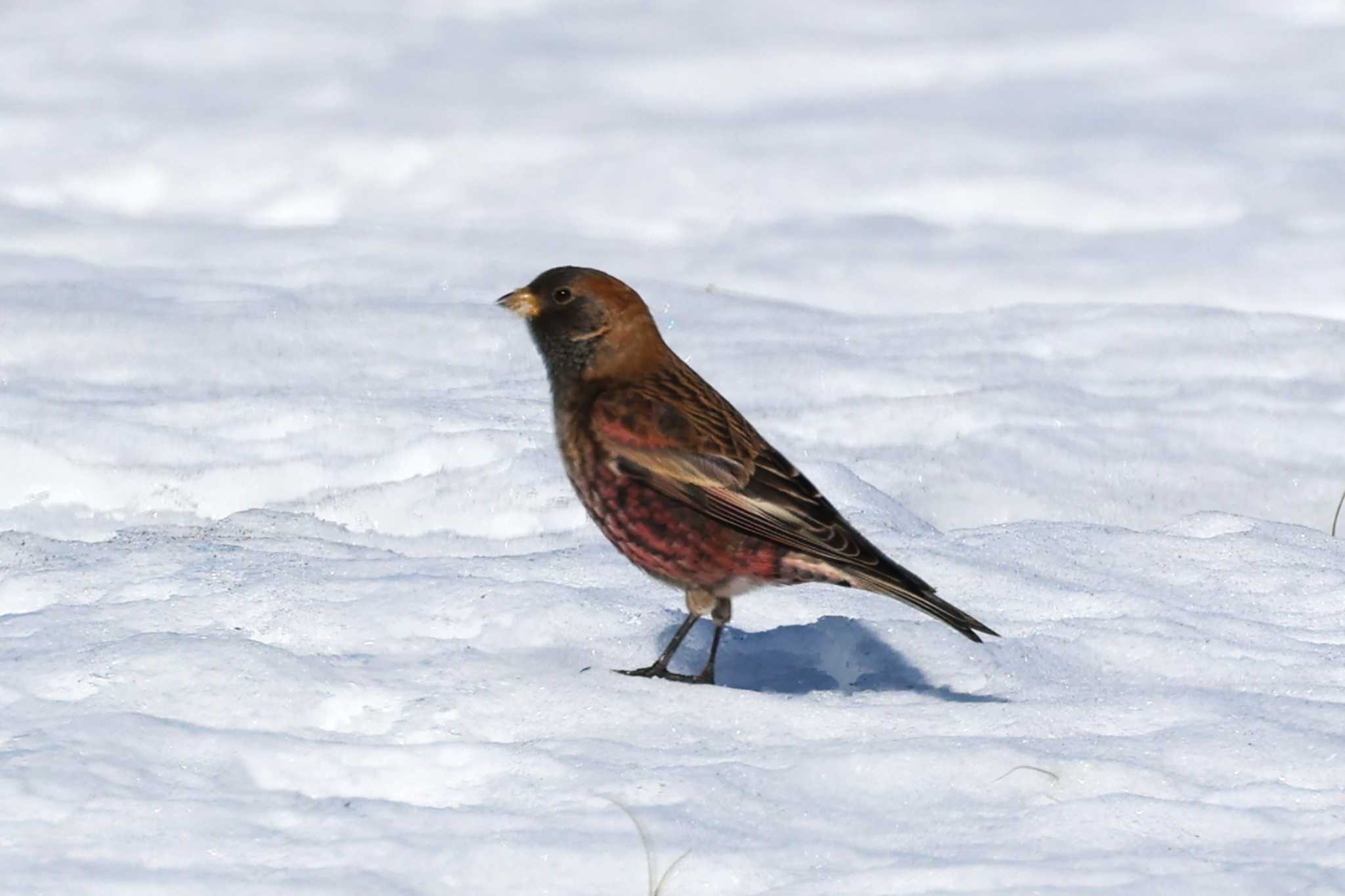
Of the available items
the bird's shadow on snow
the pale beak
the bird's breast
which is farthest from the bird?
the pale beak

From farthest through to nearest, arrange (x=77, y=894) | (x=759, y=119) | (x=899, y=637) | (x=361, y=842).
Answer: (x=759, y=119) < (x=899, y=637) < (x=361, y=842) < (x=77, y=894)

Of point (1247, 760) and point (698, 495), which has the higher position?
point (698, 495)

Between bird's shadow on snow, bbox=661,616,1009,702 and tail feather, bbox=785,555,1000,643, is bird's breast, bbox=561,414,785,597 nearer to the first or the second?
tail feather, bbox=785,555,1000,643

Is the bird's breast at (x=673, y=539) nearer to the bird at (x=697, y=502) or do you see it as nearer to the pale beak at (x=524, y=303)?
the bird at (x=697, y=502)

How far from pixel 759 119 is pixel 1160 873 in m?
9.30

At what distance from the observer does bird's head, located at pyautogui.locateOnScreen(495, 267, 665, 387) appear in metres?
5.18

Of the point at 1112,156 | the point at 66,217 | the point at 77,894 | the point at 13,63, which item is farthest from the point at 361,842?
the point at 13,63

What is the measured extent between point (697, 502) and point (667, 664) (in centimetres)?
47

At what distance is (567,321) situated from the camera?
5211 mm

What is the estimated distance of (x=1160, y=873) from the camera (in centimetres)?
369

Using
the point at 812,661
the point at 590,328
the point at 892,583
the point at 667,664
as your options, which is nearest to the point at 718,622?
the point at 667,664

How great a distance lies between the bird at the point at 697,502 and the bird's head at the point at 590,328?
0.04 m

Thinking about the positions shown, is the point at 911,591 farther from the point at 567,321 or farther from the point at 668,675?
the point at 567,321

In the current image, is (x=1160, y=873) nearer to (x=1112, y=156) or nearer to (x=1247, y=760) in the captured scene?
(x=1247, y=760)
